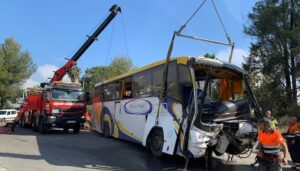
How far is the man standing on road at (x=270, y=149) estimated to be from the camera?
6.57m

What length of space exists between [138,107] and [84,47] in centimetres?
1244

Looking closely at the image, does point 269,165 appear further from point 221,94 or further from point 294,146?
point 221,94

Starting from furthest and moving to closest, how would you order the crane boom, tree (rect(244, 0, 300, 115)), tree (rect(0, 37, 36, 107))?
tree (rect(0, 37, 36, 107)), tree (rect(244, 0, 300, 115)), the crane boom

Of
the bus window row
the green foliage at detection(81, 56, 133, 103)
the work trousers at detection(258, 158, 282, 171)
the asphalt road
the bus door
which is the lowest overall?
the asphalt road

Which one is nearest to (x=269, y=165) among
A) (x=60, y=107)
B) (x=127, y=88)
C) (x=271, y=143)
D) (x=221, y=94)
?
(x=271, y=143)

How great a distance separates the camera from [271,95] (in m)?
33.3

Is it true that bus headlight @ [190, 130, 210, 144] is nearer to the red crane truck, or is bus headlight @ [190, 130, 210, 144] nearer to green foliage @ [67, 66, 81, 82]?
the red crane truck

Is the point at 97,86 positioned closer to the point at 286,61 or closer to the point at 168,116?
the point at 168,116

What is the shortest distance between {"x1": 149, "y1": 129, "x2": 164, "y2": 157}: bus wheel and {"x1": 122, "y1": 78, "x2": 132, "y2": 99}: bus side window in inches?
120

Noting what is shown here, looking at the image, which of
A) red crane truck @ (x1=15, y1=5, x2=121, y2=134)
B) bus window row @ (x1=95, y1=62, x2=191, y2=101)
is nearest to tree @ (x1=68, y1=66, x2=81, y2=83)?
red crane truck @ (x1=15, y1=5, x2=121, y2=134)

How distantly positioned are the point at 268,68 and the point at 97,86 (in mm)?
21152

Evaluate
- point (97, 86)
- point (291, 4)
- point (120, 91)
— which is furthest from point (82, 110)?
point (291, 4)

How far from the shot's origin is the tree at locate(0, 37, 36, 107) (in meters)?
51.2

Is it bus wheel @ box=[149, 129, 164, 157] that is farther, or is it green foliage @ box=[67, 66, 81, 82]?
green foliage @ box=[67, 66, 81, 82]
